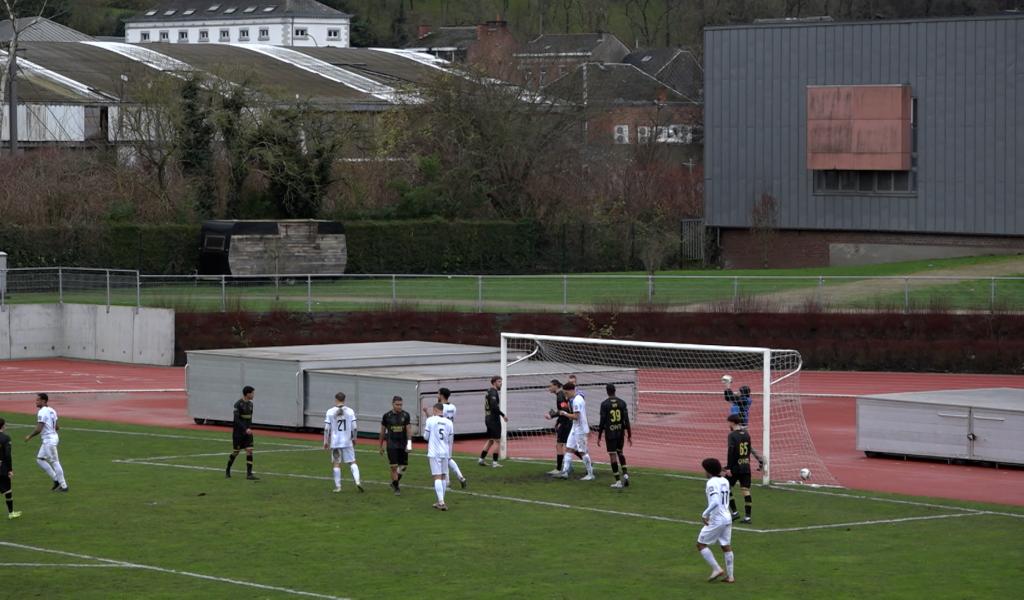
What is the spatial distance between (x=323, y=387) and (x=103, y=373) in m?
15.1

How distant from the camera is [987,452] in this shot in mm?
28344

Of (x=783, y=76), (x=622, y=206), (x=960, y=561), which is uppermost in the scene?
(x=783, y=76)

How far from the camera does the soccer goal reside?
2858 centimetres

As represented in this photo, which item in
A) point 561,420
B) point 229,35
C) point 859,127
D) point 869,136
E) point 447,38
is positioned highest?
point 229,35

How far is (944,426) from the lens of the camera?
28875 millimetres

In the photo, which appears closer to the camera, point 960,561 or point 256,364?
point 960,561

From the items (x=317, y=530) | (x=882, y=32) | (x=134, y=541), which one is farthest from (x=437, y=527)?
(x=882, y=32)

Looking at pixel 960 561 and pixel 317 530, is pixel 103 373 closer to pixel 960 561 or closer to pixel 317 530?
pixel 317 530

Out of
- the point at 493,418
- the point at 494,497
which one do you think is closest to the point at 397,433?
the point at 494,497

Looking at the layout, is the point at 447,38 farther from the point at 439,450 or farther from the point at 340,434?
the point at 439,450

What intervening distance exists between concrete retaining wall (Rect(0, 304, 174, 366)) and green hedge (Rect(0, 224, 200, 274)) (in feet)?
17.6

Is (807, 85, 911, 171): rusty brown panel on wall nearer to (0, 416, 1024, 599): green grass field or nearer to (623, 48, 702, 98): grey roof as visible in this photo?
(0, 416, 1024, 599): green grass field

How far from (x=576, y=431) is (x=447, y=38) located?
118m

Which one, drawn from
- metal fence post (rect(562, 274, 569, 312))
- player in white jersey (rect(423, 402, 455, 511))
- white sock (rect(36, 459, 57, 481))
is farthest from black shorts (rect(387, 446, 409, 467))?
metal fence post (rect(562, 274, 569, 312))
